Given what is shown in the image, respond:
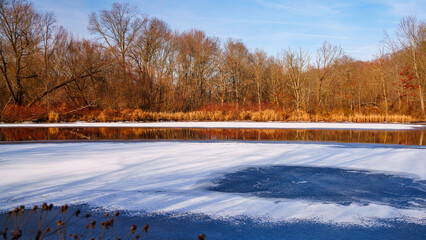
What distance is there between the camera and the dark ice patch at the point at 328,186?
414 cm

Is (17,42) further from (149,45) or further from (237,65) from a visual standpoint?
(237,65)

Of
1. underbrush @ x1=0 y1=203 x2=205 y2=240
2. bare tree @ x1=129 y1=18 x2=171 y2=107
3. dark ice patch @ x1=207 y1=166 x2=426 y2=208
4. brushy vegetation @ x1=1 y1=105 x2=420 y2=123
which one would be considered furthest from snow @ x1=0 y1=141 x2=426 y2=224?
bare tree @ x1=129 y1=18 x2=171 y2=107

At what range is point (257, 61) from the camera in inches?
1291

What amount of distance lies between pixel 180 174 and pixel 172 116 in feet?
54.3

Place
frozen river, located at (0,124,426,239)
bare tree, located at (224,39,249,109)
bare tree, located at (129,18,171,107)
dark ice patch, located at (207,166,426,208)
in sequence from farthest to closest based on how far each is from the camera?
1. bare tree, located at (224,39,249,109)
2. bare tree, located at (129,18,171,107)
3. dark ice patch, located at (207,166,426,208)
4. frozen river, located at (0,124,426,239)

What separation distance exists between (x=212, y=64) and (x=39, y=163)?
30302 millimetres

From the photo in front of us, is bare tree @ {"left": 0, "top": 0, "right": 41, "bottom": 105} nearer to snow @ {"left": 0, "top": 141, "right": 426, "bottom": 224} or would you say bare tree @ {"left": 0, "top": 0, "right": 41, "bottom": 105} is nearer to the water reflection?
the water reflection

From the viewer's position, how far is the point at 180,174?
18.1 ft

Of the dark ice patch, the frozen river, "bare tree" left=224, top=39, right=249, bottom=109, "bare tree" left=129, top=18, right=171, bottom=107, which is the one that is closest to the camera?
the frozen river

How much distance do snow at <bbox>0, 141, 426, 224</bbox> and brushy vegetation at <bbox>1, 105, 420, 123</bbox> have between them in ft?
36.6

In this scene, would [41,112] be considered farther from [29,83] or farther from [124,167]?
[124,167]

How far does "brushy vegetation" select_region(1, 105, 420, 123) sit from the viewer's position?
19.0 meters

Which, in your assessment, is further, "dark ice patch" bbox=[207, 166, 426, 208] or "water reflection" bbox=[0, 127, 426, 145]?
"water reflection" bbox=[0, 127, 426, 145]

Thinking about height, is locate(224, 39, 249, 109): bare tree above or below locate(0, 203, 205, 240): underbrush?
above
